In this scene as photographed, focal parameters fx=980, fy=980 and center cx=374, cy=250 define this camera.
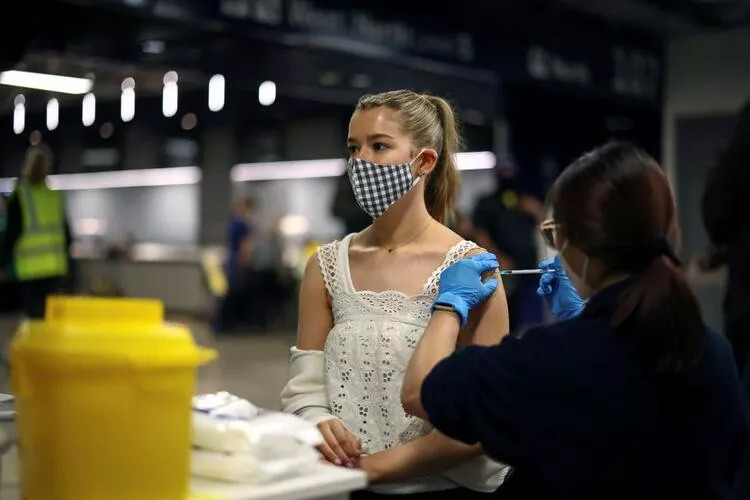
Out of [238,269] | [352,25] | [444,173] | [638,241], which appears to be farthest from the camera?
[238,269]

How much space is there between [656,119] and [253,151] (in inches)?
181

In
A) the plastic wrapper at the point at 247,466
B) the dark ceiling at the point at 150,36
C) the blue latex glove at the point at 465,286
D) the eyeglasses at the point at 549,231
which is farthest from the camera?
the dark ceiling at the point at 150,36

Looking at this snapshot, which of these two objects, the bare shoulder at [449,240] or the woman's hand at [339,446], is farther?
the bare shoulder at [449,240]

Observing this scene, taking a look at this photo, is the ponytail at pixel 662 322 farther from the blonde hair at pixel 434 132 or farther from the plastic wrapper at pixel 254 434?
the blonde hair at pixel 434 132

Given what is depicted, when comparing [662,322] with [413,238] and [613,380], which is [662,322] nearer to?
[613,380]

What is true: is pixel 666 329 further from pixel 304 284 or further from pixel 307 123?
pixel 307 123

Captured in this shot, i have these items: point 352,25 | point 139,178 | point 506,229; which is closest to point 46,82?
point 352,25

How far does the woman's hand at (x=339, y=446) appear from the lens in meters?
1.80

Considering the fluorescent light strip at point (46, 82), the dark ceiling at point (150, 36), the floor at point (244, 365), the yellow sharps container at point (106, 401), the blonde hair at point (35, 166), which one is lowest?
the floor at point (244, 365)

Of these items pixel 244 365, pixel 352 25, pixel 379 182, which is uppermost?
pixel 352 25

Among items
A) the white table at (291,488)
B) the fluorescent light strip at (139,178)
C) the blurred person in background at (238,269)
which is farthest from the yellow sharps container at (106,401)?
the blurred person in background at (238,269)

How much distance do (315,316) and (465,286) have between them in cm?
38

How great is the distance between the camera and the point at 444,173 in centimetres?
209

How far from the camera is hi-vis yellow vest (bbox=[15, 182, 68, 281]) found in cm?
639
